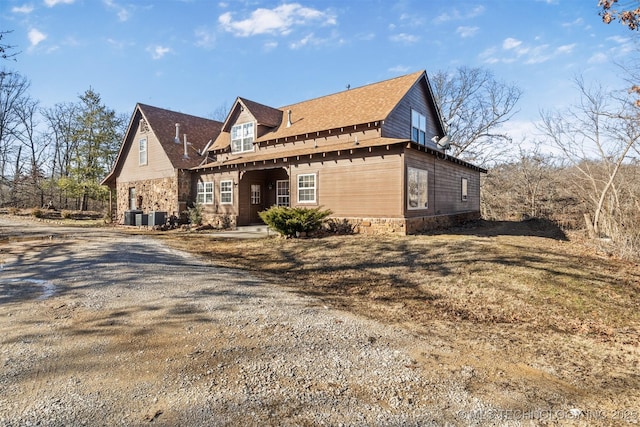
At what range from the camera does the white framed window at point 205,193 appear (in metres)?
18.7

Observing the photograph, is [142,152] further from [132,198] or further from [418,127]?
[418,127]

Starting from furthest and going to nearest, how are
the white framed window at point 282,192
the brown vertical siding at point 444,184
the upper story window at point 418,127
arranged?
the white framed window at point 282,192, the upper story window at point 418,127, the brown vertical siding at point 444,184

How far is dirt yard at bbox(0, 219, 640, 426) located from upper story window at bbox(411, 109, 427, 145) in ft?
35.8

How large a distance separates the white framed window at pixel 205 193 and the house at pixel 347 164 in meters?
0.06

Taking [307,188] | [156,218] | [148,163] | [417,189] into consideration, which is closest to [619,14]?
[417,189]

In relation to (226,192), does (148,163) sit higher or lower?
higher

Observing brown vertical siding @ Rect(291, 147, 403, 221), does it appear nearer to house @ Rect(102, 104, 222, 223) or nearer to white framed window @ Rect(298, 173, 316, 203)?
white framed window @ Rect(298, 173, 316, 203)

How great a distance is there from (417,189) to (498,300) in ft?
27.7

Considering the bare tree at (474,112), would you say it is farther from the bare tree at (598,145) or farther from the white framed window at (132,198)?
the white framed window at (132,198)

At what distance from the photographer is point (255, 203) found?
60.4ft

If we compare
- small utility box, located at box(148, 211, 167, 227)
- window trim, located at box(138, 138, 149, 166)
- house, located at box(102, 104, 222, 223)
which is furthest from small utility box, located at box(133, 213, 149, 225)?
window trim, located at box(138, 138, 149, 166)

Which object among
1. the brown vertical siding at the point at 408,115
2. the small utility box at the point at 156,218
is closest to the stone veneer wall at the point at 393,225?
the brown vertical siding at the point at 408,115

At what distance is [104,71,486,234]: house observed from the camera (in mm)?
12766

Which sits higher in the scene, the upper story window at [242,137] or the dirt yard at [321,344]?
the upper story window at [242,137]
